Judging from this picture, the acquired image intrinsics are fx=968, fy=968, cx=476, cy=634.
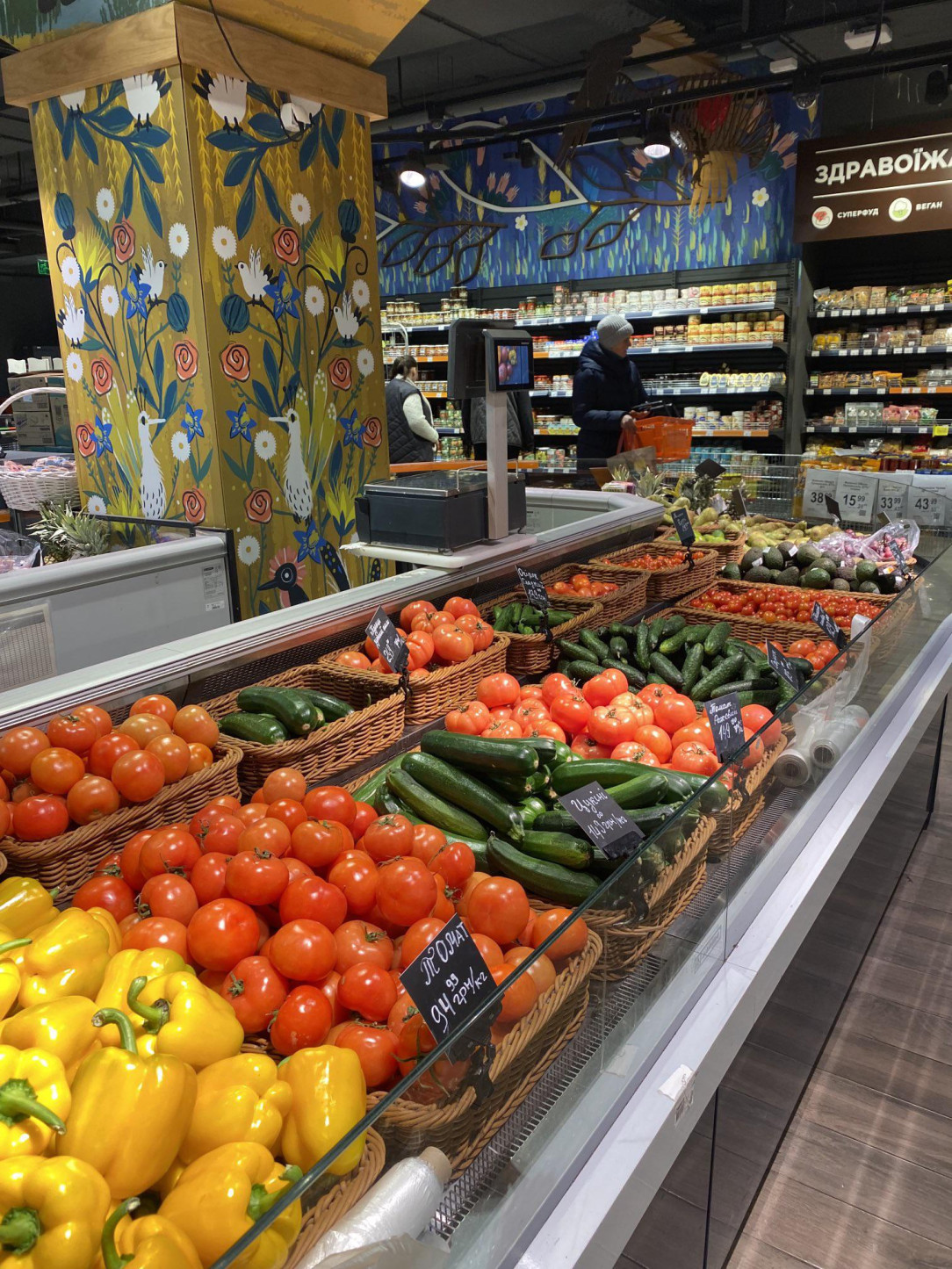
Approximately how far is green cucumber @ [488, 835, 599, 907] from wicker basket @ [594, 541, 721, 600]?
6.84 feet

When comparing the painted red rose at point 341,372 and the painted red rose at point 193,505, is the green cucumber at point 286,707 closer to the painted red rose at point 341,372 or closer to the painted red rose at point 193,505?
the painted red rose at point 193,505

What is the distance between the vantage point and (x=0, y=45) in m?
8.19

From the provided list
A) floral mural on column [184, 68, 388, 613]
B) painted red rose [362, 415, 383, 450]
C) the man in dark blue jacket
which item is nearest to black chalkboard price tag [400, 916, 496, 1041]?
floral mural on column [184, 68, 388, 613]

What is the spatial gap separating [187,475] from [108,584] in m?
0.95

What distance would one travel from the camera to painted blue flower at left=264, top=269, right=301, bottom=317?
4523 millimetres

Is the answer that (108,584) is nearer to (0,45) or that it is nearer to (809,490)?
(809,490)

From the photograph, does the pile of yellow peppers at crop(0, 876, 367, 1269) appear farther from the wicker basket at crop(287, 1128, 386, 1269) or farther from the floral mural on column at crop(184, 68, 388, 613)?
the floral mural on column at crop(184, 68, 388, 613)

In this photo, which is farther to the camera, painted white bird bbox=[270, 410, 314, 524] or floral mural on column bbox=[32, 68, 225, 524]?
painted white bird bbox=[270, 410, 314, 524]

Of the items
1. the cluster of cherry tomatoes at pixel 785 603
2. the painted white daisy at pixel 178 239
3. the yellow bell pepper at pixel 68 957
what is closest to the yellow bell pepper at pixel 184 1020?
the yellow bell pepper at pixel 68 957

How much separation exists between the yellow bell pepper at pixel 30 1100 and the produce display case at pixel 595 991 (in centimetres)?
27

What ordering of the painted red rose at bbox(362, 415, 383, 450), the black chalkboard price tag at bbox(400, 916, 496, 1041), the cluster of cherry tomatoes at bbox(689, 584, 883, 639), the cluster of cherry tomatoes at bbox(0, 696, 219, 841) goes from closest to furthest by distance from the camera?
the black chalkboard price tag at bbox(400, 916, 496, 1041), the cluster of cherry tomatoes at bbox(0, 696, 219, 841), the cluster of cherry tomatoes at bbox(689, 584, 883, 639), the painted red rose at bbox(362, 415, 383, 450)

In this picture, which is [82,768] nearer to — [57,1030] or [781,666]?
[57,1030]

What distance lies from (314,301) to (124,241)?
0.90m

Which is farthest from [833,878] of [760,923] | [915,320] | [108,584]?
[915,320]
